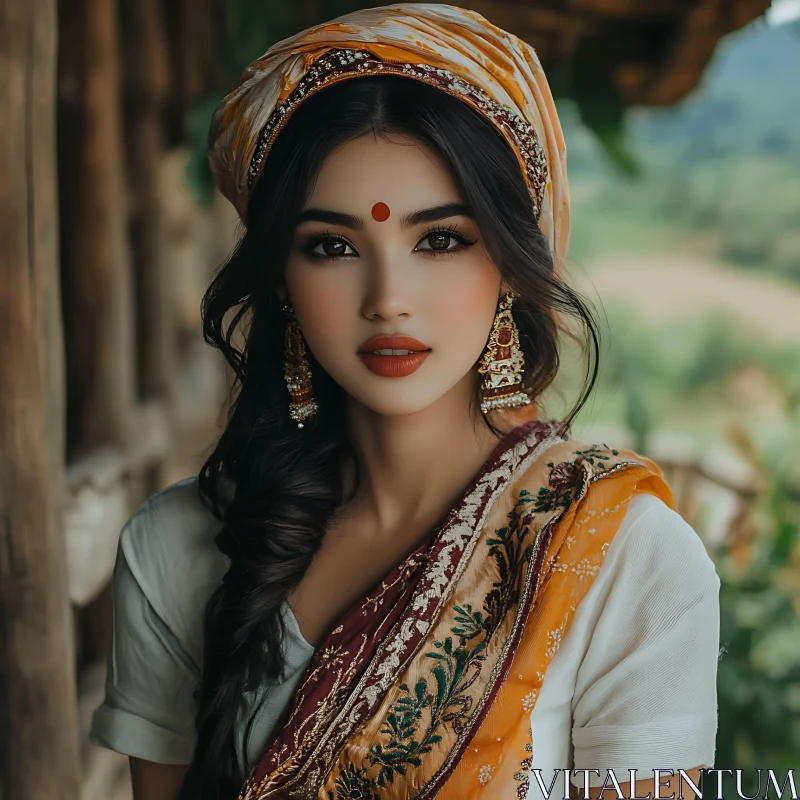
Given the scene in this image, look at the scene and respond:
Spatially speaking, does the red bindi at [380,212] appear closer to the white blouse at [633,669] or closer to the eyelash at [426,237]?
the eyelash at [426,237]

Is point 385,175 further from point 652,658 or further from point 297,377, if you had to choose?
point 652,658

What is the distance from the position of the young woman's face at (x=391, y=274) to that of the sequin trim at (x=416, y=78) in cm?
8

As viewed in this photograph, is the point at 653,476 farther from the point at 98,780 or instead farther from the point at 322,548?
the point at 98,780

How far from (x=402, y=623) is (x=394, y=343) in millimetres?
373

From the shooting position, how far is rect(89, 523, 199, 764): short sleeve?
1.49 metres

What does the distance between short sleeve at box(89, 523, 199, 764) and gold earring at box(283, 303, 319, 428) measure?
0.37 meters

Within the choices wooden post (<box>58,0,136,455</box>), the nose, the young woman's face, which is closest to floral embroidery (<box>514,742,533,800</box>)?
the young woman's face

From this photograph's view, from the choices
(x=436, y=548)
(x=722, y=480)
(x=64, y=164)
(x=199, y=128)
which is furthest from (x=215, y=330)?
(x=722, y=480)

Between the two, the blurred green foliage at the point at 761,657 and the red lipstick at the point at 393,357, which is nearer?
the red lipstick at the point at 393,357

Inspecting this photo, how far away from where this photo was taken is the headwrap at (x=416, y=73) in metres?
1.21

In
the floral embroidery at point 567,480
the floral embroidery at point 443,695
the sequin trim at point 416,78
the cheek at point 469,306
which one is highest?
the sequin trim at point 416,78

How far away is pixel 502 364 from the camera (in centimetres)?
138

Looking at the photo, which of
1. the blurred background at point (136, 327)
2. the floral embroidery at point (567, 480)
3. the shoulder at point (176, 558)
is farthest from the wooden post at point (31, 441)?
the floral embroidery at point (567, 480)

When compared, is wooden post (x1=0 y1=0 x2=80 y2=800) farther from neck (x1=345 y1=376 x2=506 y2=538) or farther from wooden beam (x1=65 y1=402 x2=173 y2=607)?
neck (x1=345 y1=376 x2=506 y2=538)
